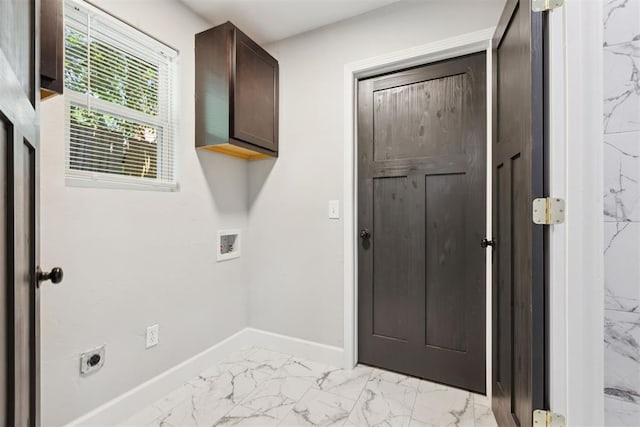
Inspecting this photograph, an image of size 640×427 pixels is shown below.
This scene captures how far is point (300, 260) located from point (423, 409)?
3.90 feet

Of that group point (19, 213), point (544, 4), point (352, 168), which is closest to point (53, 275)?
point (19, 213)

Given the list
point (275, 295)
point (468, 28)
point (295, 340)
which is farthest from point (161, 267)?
point (468, 28)

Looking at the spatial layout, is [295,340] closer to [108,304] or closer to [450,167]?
[108,304]

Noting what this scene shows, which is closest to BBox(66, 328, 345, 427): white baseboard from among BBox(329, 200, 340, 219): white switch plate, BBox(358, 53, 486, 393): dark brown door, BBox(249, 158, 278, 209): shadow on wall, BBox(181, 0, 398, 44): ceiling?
BBox(358, 53, 486, 393): dark brown door

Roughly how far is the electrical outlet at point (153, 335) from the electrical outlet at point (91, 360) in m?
0.24

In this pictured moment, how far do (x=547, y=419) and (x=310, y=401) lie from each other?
1155 mm

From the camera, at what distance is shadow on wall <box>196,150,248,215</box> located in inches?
84.0

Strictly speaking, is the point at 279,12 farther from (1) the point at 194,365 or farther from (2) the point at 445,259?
(1) the point at 194,365

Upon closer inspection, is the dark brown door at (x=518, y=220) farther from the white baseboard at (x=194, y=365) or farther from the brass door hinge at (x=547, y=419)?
the white baseboard at (x=194, y=365)

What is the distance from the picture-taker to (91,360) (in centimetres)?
147

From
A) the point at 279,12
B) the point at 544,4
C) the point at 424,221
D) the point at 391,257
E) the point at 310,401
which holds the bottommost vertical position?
the point at 310,401

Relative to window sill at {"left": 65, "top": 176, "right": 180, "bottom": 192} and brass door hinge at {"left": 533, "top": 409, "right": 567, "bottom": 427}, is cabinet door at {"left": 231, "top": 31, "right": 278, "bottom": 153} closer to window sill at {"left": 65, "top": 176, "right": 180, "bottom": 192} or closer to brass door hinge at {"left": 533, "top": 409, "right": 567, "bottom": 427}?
window sill at {"left": 65, "top": 176, "right": 180, "bottom": 192}

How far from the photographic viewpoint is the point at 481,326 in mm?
1811

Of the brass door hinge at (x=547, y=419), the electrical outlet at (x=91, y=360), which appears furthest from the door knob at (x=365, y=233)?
the electrical outlet at (x=91, y=360)
